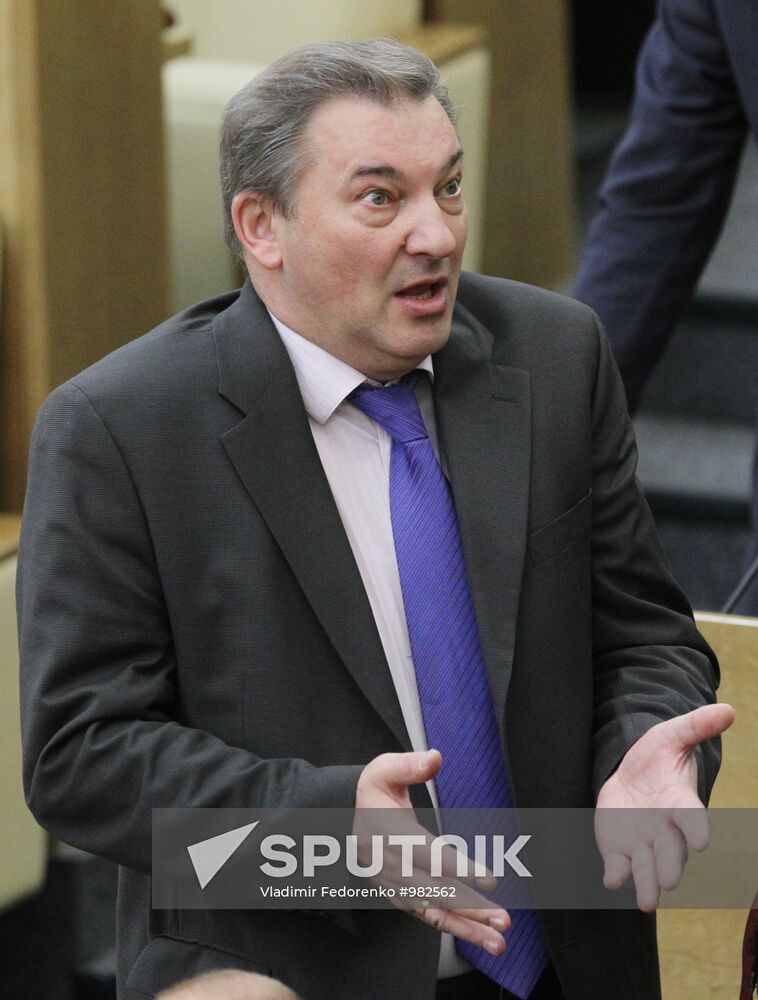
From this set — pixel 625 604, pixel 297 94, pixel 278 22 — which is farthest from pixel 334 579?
pixel 278 22

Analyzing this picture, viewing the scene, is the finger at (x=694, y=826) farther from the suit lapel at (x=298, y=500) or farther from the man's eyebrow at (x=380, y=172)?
the man's eyebrow at (x=380, y=172)

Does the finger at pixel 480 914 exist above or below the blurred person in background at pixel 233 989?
below

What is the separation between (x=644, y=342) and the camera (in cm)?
226

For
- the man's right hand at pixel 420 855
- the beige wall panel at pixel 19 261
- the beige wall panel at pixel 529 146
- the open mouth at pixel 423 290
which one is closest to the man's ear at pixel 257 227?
the open mouth at pixel 423 290

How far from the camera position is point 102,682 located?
50.5 inches

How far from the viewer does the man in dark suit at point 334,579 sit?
1282 millimetres

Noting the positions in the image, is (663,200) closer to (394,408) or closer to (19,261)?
(19,261)

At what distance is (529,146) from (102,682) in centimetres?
288

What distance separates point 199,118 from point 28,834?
4.93 ft

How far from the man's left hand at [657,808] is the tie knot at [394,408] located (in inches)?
12.7

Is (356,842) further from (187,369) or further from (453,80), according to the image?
(453,80)

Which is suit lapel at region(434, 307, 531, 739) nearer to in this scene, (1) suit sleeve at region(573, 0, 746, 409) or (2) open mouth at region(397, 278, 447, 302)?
(2) open mouth at region(397, 278, 447, 302)

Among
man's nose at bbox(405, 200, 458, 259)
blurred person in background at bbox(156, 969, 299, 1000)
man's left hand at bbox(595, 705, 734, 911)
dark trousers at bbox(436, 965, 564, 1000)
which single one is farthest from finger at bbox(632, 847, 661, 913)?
man's nose at bbox(405, 200, 458, 259)

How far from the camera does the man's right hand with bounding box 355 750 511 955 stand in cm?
116
